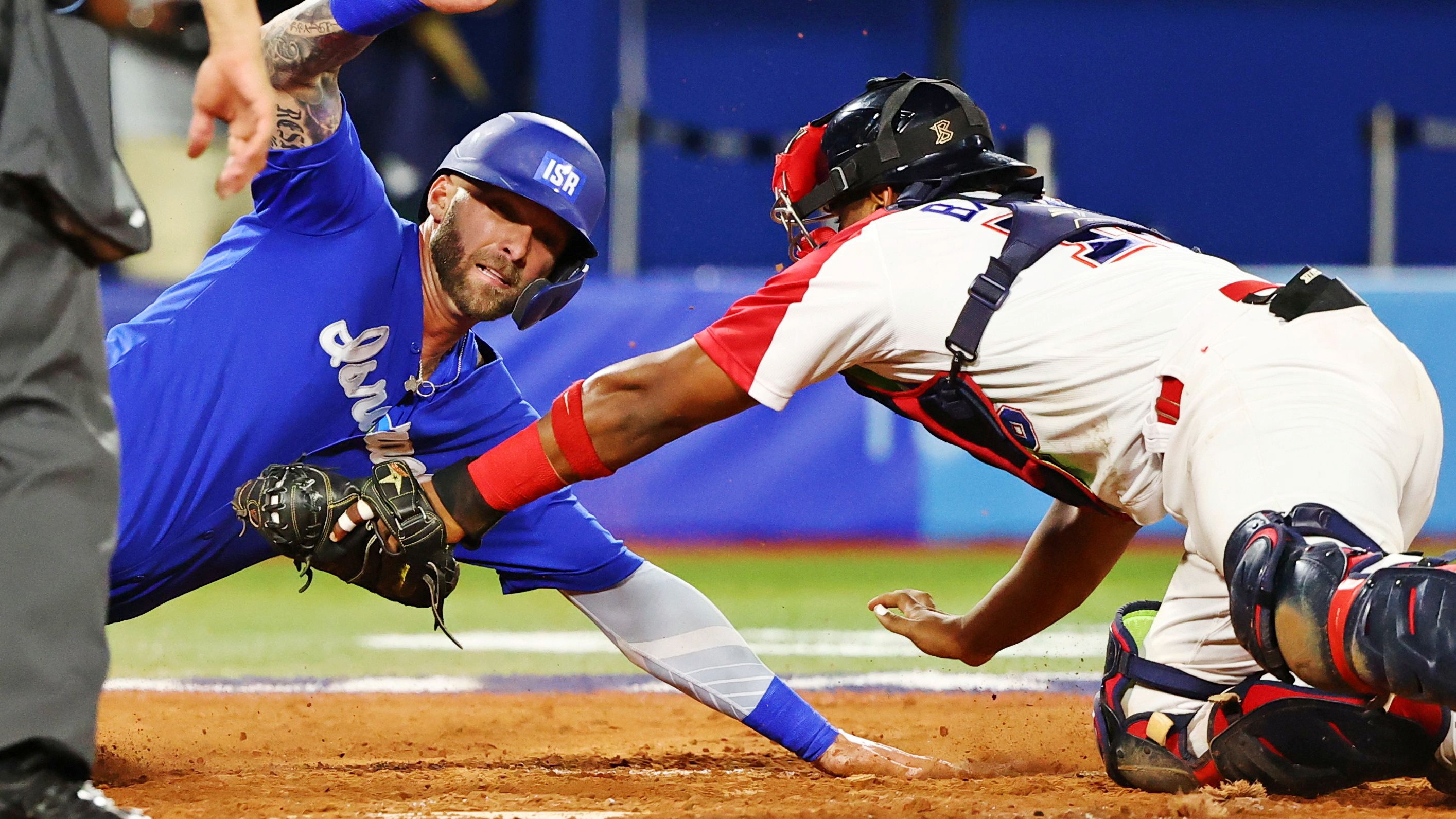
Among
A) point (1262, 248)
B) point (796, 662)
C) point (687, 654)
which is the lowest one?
point (1262, 248)

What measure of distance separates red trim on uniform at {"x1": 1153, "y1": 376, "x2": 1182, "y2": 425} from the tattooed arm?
2.09 m

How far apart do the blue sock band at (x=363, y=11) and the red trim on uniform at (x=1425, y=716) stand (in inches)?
108

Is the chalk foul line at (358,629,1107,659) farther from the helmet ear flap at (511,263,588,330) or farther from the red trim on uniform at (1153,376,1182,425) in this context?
the red trim on uniform at (1153,376,1182,425)

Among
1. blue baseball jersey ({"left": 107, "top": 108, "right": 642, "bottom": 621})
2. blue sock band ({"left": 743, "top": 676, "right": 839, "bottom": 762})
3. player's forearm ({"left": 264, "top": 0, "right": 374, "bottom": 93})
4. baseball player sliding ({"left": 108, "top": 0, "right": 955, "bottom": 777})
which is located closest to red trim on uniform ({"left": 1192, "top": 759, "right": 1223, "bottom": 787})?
baseball player sliding ({"left": 108, "top": 0, "right": 955, "bottom": 777})

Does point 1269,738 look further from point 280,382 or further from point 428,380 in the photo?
point 280,382

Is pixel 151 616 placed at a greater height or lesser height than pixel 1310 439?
lesser

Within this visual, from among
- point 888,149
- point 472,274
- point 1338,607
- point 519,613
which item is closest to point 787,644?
point 519,613

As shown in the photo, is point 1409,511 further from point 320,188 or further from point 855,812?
point 320,188

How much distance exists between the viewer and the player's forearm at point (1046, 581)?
12.8 ft

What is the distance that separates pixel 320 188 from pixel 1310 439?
2.50m

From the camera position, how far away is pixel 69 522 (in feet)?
6.90

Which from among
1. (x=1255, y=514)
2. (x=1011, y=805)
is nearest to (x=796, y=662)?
(x=1011, y=805)

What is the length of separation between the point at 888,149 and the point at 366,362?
4.97ft

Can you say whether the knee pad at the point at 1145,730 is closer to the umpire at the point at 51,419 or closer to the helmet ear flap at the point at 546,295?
the helmet ear flap at the point at 546,295
